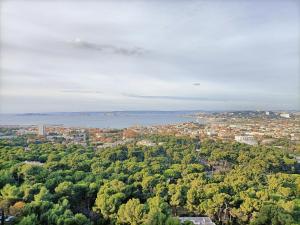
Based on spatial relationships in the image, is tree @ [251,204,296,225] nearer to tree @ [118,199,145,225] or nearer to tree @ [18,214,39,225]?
tree @ [118,199,145,225]

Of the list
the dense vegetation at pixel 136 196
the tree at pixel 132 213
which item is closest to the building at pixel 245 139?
the dense vegetation at pixel 136 196

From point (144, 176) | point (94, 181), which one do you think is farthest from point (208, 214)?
point (94, 181)

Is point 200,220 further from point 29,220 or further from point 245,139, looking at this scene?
point 245,139

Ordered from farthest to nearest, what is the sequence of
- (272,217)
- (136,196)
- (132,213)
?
1. (136,196)
2. (132,213)
3. (272,217)

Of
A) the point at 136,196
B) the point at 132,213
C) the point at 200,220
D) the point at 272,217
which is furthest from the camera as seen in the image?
the point at 136,196

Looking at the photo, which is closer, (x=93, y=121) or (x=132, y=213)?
(x=132, y=213)

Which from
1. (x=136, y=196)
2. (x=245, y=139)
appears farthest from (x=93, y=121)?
(x=136, y=196)

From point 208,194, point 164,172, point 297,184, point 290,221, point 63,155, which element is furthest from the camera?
point 63,155

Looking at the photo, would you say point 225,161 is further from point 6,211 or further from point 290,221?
point 6,211

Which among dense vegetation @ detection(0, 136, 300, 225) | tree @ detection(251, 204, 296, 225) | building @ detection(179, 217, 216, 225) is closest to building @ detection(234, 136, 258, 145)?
dense vegetation @ detection(0, 136, 300, 225)

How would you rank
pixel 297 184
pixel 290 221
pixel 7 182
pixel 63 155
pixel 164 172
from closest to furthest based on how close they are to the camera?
pixel 290 221 < pixel 7 182 < pixel 297 184 < pixel 164 172 < pixel 63 155

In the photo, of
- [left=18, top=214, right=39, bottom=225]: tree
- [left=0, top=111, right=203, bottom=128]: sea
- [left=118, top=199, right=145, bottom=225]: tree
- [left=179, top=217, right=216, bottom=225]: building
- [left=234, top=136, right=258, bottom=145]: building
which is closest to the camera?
[left=18, top=214, right=39, bottom=225]: tree
